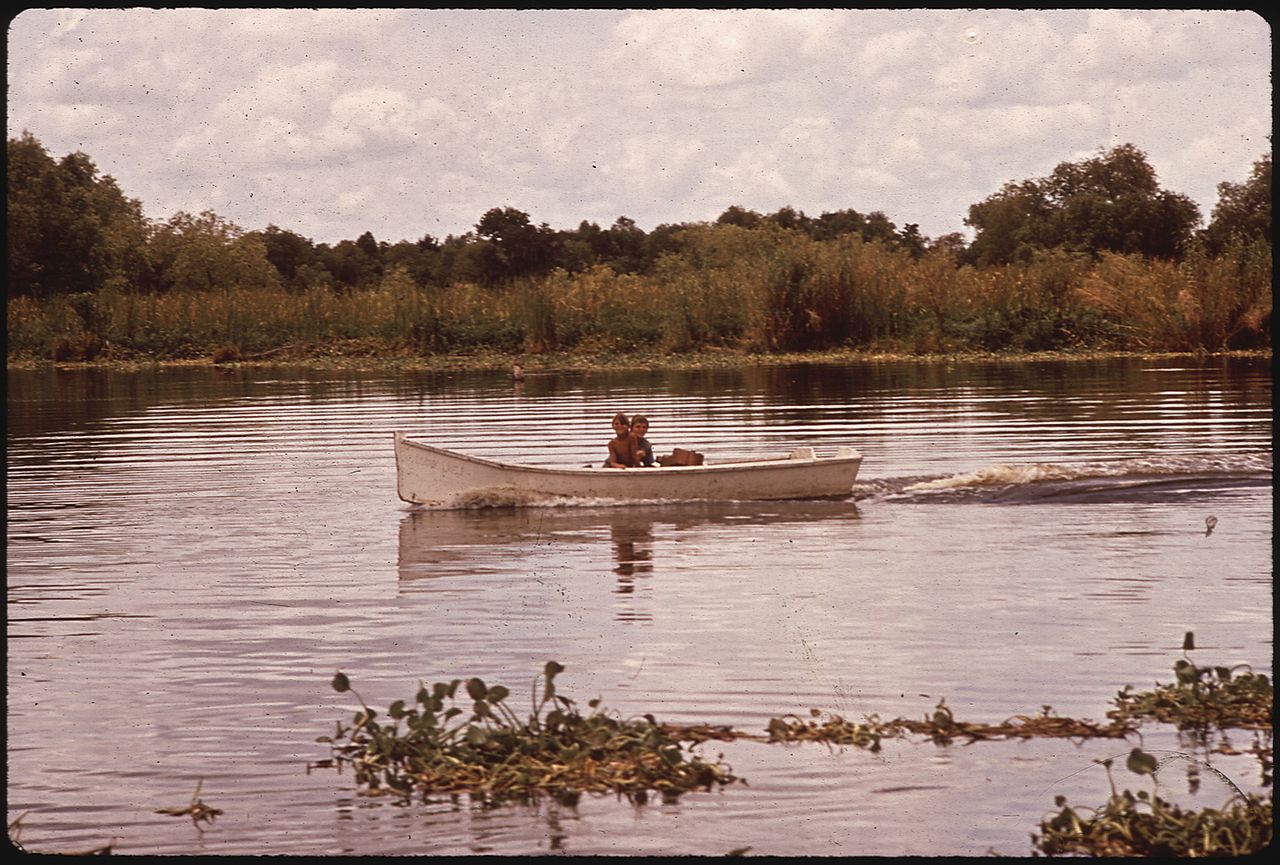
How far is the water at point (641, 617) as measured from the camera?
853 cm

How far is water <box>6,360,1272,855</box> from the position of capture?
8531 mm

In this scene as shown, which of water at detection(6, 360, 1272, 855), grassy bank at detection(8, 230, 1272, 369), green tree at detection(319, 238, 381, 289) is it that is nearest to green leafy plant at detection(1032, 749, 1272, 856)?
water at detection(6, 360, 1272, 855)

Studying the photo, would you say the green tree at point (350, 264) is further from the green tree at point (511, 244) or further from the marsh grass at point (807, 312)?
the marsh grass at point (807, 312)

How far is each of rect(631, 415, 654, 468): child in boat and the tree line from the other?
31.4m

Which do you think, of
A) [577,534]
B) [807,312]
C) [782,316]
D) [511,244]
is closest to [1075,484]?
[577,534]

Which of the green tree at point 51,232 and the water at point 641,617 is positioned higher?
the green tree at point 51,232

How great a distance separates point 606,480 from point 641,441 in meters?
0.65

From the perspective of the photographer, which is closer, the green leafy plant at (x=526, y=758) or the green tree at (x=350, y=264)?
the green leafy plant at (x=526, y=758)

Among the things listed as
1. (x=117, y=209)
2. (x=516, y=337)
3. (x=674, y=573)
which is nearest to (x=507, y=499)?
(x=674, y=573)

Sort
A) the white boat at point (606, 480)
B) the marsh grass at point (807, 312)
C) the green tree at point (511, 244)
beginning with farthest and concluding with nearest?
the green tree at point (511, 244) < the marsh grass at point (807, 312) < the white boat at point (606, 480)

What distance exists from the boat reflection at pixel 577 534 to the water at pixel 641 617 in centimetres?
8

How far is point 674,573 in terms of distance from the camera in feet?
52.6

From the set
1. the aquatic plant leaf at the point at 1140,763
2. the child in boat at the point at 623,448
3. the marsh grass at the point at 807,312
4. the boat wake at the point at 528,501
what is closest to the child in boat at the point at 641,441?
the child in boat at the point at 623,448

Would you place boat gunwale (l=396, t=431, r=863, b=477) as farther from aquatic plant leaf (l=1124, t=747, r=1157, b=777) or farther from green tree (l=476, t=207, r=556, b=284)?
green tree (l=476, t=207, r=556, b=284)
